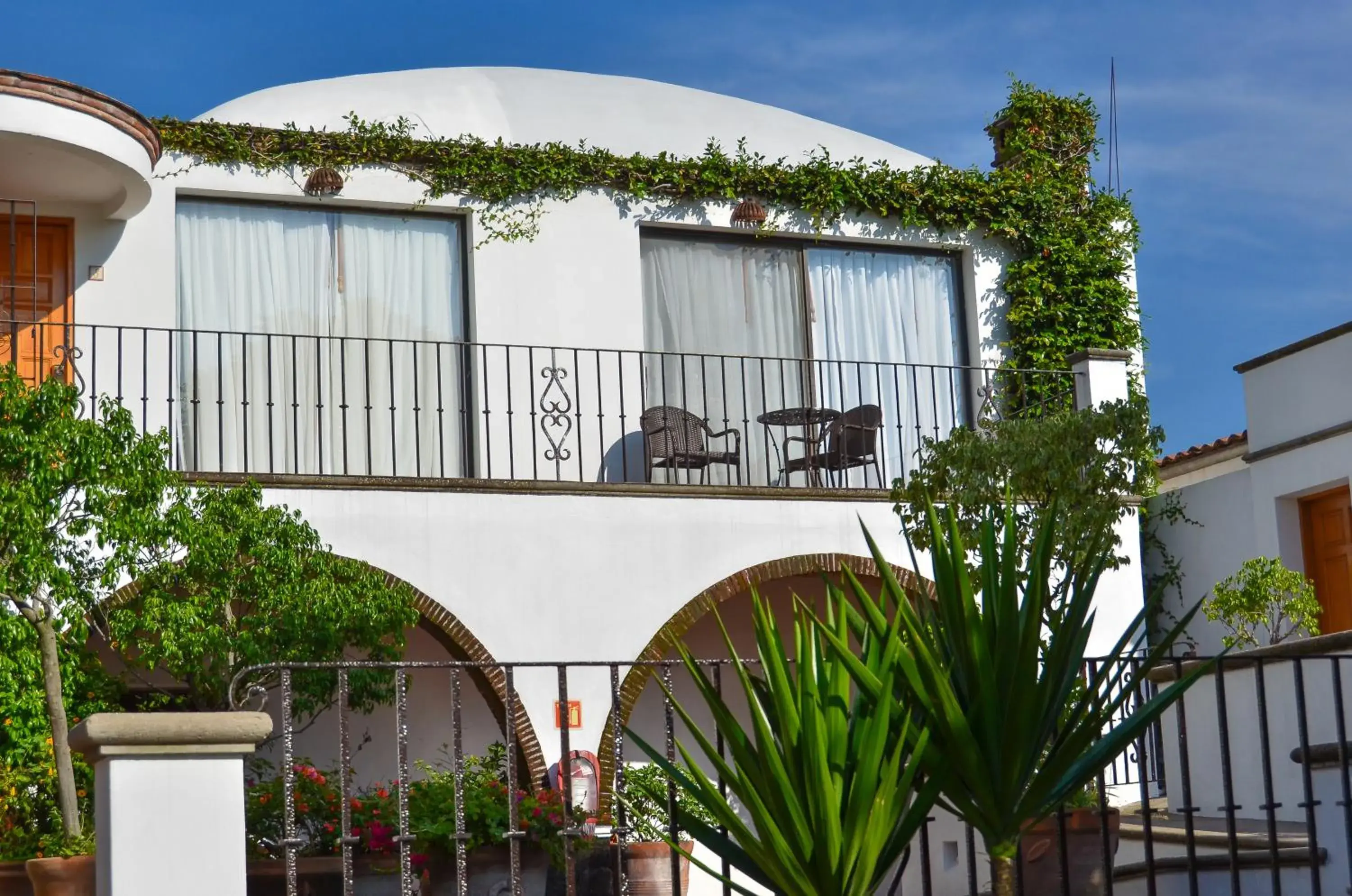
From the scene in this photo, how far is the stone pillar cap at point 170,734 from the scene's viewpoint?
14.6 ft

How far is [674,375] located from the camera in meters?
12.7

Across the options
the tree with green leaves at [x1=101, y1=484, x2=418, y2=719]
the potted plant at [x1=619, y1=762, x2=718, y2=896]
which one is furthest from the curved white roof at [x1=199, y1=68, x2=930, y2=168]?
the potted plant at [x1=619, y1=762, x2=718, y2=896]

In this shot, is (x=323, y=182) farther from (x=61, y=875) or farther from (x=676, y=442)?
(x=61, y=875)

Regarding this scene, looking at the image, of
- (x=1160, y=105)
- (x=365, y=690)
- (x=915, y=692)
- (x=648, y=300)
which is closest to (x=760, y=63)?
(x=648, y=300)

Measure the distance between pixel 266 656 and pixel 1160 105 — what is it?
7383mm

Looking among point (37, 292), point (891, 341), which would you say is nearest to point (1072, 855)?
point (891, 341)

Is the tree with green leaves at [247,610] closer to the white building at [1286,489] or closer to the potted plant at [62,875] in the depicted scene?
the potted plant at [62,875]

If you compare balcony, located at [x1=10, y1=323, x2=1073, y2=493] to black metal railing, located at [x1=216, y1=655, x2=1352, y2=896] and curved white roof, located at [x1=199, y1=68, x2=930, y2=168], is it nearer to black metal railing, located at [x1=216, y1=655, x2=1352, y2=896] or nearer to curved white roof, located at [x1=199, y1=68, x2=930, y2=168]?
black metal railing, located at [x1=216, y1=655, x2=1352, y2=896]

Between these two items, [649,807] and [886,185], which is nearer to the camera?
[649,807]

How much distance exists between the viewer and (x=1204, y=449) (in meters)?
15.4

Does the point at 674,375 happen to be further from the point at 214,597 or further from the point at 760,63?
the point at 214,597

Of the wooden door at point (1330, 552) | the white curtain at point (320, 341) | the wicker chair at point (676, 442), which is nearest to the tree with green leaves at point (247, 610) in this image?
the white curtain at point (320, 341)

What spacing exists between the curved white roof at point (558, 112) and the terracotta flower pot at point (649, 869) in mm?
5620

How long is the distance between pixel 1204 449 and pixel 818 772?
39.0ft
